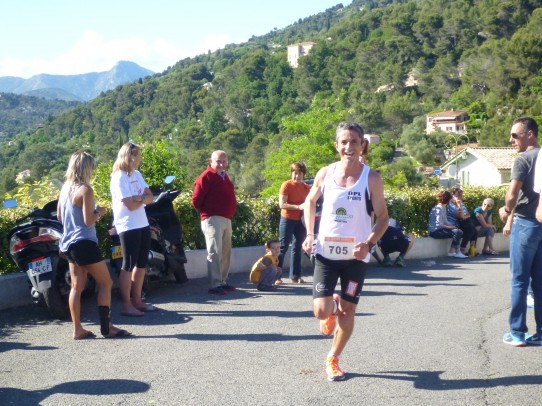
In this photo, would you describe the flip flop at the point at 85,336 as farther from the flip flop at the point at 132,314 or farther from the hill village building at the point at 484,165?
the hill village building at the point at 484,165

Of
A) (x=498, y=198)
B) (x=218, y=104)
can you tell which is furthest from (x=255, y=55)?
(x=498, y=198)

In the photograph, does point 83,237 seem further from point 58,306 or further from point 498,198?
point 498,198

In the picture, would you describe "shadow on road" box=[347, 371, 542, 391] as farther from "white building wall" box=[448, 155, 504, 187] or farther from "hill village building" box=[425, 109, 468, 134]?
"hill village building" box=[425, 109, 468, 134]

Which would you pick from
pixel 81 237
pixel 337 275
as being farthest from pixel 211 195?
pixel 337 275

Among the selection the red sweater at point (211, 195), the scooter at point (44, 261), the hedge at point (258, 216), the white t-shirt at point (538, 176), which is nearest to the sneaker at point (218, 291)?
the red sweater at point (211, 195)

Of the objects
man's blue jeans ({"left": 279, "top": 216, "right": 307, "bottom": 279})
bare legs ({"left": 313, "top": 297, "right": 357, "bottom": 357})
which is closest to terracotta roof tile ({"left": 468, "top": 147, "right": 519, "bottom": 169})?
man's blue jeans ({"left": 279, "top": 216, "right": 307, "bottom": 279})

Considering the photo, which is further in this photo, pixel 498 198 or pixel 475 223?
pixel 498 198

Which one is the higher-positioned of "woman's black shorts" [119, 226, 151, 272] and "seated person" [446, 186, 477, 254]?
"woman's black shorts" [119, 226, 151, 272]

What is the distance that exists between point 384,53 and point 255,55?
3158cm

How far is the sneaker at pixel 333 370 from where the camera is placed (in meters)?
4.99

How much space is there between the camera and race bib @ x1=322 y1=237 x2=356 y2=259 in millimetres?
4855

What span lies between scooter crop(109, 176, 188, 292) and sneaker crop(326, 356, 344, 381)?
349 centimetres

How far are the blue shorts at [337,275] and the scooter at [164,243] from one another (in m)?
3.50

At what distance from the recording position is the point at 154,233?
8.18 meters
